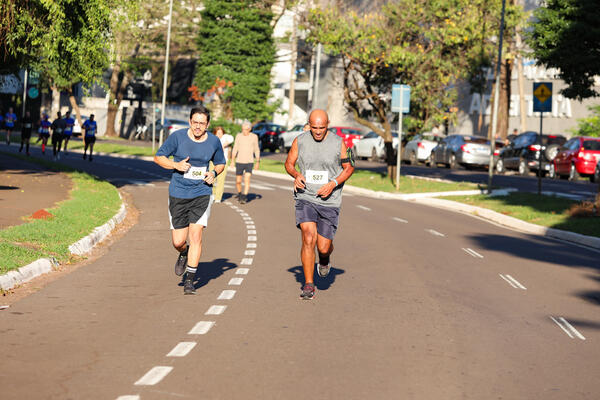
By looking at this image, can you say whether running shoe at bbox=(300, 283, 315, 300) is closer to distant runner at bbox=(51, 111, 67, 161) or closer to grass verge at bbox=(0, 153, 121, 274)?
grass verge at bbox=(0, 153, 121, 274)

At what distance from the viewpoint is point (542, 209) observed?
2694 cm

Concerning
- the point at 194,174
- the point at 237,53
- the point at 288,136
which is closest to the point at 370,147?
the point at 288,136

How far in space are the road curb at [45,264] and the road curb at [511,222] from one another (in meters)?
9.37

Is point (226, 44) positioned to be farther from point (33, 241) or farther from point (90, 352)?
point (90, 352)

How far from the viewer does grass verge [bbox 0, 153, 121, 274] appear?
13320mm

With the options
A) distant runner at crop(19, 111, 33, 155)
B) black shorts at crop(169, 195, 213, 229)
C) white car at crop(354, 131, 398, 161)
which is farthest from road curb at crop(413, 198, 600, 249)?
white car at crop(354, 131, 398, 161)

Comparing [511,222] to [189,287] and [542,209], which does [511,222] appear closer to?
[542,209]

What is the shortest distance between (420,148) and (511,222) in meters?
26.1

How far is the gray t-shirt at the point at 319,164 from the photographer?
11.2 m

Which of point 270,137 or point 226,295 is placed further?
point 270,137

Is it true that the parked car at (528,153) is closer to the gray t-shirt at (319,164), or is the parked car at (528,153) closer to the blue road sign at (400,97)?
the blue road sign at (400,97)

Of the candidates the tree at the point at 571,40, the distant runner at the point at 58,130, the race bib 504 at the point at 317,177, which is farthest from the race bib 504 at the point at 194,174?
the distant runner at the point at 58,130

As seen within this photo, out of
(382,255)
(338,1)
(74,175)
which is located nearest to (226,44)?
(338,1)

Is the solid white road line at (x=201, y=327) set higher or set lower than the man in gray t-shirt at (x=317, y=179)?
lower
